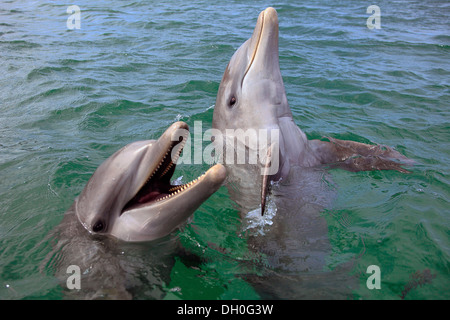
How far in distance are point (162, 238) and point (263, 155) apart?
1734 mm

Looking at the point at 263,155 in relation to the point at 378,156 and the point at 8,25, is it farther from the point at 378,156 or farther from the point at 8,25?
the point at 8,25

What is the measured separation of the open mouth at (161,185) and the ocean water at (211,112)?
0.49 m

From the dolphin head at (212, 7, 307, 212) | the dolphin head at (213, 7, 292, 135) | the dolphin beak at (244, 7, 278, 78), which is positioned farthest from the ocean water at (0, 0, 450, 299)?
the dolphin beak at (244, 7, 278, 78)

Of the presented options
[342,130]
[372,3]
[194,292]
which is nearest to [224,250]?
[194,292]

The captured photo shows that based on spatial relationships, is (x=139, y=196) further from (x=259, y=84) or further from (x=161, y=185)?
(x=259, y=84)

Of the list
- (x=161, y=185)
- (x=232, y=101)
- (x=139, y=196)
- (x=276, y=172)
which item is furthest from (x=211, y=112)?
(x=139, y=196)

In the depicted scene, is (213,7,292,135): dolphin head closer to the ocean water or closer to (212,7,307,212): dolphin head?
(212,7,307,212): dolphin head

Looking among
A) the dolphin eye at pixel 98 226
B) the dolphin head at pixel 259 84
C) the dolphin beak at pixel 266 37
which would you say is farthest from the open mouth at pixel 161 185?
the dolphin beak at pixel 266 37

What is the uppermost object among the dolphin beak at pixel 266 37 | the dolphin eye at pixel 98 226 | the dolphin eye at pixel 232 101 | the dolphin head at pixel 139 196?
the dolphin beak at pixel 266 37

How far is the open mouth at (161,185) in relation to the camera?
13.5ft

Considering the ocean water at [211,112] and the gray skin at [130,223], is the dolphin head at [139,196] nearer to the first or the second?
the gray skin at [130,223]

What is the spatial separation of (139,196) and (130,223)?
30cm

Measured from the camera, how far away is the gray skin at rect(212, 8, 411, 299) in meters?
4.50

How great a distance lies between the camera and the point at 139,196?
4.35m
